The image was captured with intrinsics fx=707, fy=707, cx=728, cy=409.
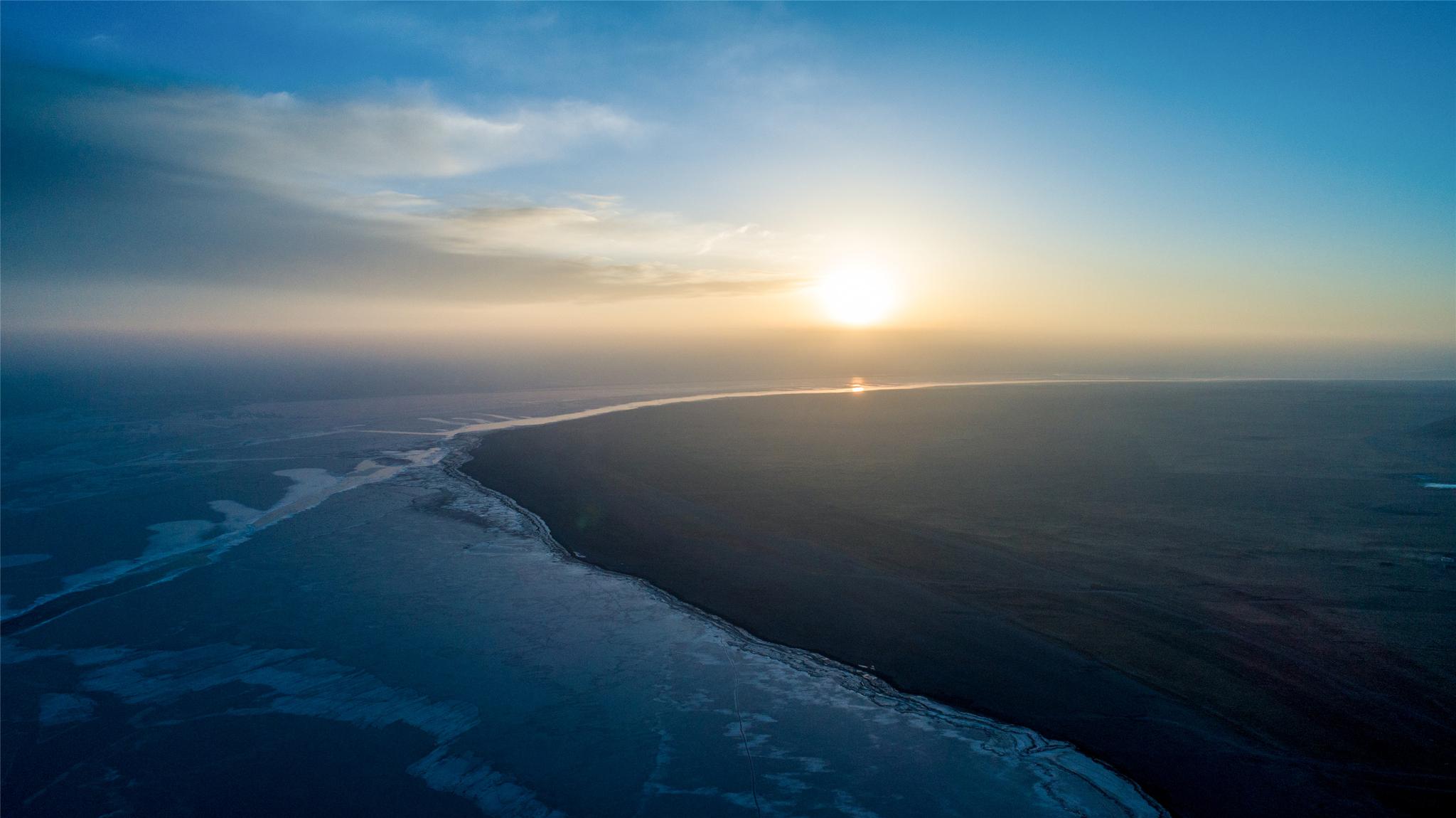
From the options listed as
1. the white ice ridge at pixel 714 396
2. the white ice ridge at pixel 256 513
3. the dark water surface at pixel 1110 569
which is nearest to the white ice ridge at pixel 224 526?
the white ice ridge at pixel 256 513

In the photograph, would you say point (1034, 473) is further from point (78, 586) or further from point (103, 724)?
point (78, 586)

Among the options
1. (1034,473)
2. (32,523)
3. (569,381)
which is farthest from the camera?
(569,381)

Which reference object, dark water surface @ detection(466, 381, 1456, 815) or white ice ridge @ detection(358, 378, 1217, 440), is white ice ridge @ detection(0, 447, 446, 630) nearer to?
dark water surface @ detection(466, 381, 1456, 815)

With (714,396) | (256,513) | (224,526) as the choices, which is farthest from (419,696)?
(714,396)

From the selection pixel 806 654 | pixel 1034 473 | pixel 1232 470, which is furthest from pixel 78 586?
pixel 1232 470

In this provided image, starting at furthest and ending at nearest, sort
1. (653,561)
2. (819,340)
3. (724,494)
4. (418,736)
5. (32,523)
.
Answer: (819,340) < (724,494) < (32,523) < (653,561) < (418,736)

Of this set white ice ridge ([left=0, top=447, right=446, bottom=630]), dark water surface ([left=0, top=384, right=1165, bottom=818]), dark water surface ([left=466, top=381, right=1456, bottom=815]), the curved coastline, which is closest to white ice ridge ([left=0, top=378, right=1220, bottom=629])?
white ice ridge ([left=0, top=447, right=446, bottom=630])

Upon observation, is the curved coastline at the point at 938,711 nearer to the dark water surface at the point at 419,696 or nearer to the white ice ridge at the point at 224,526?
the dark water surface at the point at 419,696
